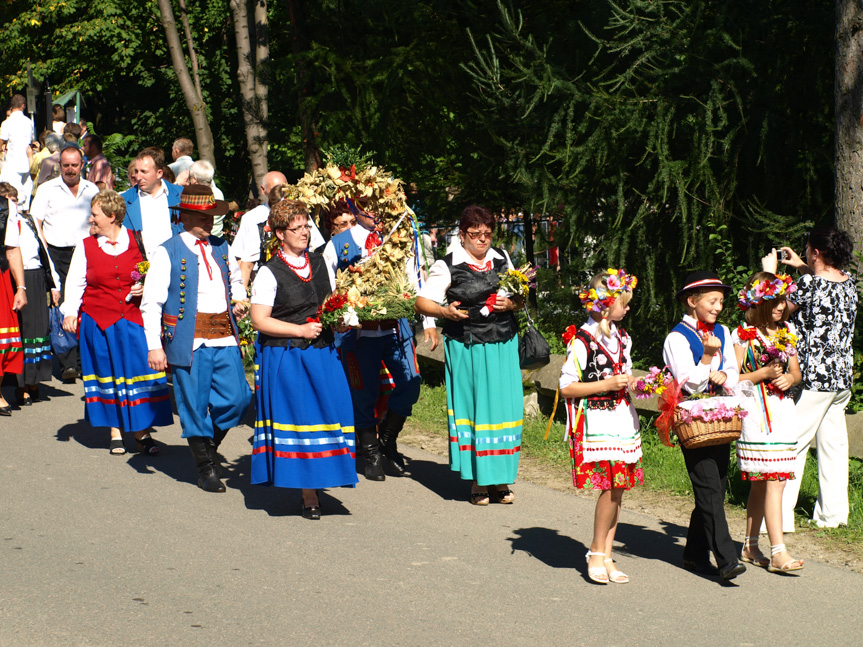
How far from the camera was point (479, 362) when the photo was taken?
7672 mm

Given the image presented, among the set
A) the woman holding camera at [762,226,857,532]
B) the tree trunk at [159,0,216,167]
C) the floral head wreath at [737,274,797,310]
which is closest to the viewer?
the floral head wreath at [737,274,797,310]

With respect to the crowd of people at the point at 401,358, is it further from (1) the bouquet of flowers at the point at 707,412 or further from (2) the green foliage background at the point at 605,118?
(2) the green foliage background at the point at 605,118

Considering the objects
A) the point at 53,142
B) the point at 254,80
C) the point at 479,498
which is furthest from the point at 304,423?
the point at 254,80

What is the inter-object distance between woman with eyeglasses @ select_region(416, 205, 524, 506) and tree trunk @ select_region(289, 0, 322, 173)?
5912 millimetres

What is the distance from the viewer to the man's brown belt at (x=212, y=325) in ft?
25.8

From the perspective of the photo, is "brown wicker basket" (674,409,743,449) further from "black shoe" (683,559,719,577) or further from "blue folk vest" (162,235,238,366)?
"blue folk vest" (162,235,238,366)

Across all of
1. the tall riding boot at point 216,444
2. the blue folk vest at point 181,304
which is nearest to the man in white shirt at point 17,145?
the blue folk vest at point 181,304

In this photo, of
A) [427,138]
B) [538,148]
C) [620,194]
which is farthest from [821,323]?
[427,138]

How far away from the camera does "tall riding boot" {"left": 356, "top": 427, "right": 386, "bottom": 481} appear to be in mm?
8438

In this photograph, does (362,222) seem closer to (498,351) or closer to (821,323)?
(498,351)

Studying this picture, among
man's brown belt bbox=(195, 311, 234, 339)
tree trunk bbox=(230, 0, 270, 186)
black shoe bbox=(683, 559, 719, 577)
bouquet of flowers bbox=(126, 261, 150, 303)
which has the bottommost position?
black shoe bbox=(683, 559, 719, 577)

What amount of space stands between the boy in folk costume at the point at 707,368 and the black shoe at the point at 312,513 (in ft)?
8.04

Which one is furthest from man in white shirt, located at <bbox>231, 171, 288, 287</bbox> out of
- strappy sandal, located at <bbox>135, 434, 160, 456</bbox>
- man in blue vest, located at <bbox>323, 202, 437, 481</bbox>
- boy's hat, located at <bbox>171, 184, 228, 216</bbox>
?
boy's hat, located at <bbox>171, 184, 228, 216</bbox>

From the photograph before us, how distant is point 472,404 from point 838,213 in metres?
3.41
